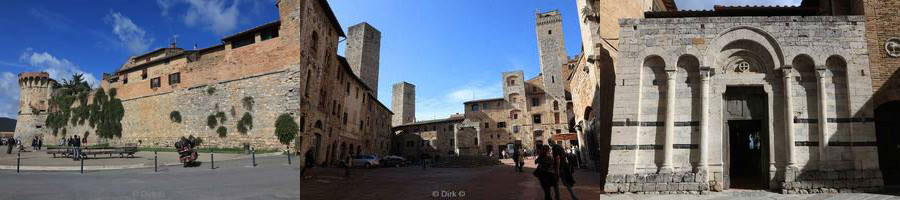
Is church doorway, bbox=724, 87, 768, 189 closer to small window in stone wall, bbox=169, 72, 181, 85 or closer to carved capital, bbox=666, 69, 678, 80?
carved capital, bbox=666, 69, 678, 80

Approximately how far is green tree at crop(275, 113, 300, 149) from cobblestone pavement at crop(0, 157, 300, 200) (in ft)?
0.93

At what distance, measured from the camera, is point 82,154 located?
6.09 m

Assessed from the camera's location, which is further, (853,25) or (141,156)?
(853,25)

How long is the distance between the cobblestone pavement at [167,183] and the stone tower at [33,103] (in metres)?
0.92

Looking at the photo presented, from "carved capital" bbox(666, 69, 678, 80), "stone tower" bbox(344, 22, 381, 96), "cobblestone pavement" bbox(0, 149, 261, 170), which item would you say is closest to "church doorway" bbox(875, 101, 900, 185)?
"carved capital" bbox(666, 69, 678, 80)

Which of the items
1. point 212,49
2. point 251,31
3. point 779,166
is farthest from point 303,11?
point 779,166

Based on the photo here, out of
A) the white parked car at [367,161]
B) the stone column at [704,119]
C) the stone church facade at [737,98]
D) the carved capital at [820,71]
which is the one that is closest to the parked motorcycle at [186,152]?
the stone church facade at [737,98]

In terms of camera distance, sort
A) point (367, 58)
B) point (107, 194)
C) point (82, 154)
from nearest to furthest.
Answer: point (107, 194) → point (82, 154) → point (367, 58)

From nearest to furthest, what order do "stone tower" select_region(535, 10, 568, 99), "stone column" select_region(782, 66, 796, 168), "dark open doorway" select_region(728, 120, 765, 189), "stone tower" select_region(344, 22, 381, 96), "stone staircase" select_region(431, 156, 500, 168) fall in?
1. "stone tower" select_region(344, 22, 381, 96)
2. "stone column" select_region(782, 66, 796, 168)
3. "dark open doorway" select_region(728, 120, 765, 189)
4. "stone tower" select_region(535, 10, 568, 99)
5. "stone staircase" select_region(431, 156, 500, 168)

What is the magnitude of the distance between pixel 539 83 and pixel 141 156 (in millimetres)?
17319

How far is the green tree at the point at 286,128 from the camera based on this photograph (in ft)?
20.4

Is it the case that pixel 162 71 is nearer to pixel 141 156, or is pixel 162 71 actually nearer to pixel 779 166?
pixel 141 156

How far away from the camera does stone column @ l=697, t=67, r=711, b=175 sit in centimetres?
1200

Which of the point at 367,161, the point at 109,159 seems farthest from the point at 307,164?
the point at 367,161
